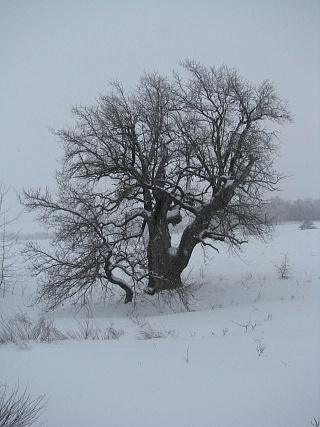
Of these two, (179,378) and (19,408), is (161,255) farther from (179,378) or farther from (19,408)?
(19,408)

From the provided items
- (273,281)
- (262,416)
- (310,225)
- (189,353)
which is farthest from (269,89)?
(310,225)

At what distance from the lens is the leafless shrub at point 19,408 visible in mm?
2721

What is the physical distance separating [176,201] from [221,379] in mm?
7779

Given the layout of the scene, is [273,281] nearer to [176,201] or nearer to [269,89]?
[176,201]

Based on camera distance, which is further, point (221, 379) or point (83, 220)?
point (83, 220)

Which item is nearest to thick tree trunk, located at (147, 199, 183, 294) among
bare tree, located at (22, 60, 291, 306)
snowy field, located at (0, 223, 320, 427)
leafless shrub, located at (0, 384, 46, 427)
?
bare tree, located at (22, 60, 291, 306)

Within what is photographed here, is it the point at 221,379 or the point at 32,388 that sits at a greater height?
the point at 32,388

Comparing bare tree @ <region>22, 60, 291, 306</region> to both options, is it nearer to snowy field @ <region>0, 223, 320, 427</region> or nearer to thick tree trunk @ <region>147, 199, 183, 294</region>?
thick tree trunk @ <region>147, 199, 183, 294</region>

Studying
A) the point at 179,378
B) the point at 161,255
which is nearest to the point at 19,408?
the point at 179,378

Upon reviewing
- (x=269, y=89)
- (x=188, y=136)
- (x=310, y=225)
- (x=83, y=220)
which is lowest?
(x=310, y=225)

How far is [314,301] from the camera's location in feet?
28.0

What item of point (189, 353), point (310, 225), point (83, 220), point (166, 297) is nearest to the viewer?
point (189, 353)

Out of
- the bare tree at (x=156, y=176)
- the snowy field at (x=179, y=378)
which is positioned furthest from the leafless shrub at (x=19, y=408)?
the bare tree at (x=156, y=176)

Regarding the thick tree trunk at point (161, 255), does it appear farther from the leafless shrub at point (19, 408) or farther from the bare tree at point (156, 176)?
the leafless shrub at point (19, 408)
